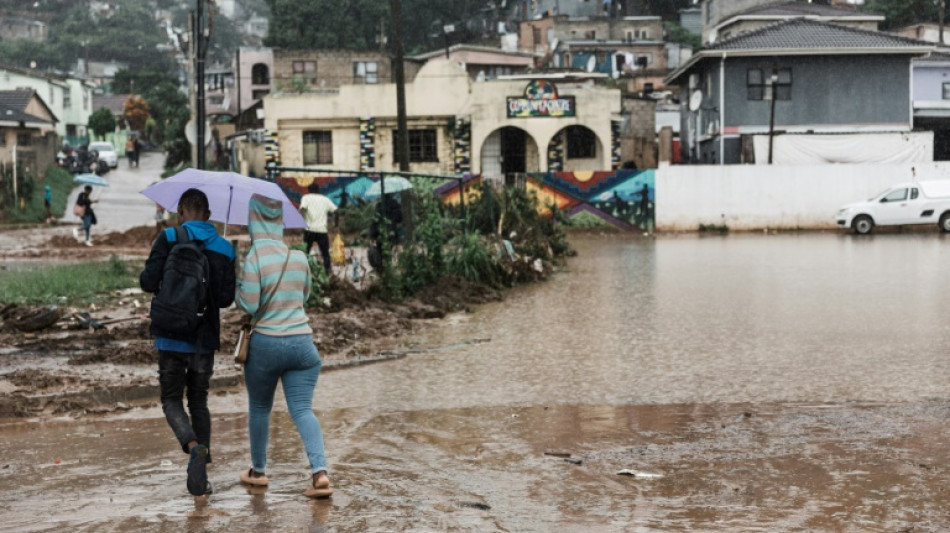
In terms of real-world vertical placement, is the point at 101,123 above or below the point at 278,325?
above

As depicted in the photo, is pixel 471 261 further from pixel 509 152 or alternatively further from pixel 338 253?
pixel 509 152

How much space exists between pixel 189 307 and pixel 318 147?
41.9 m

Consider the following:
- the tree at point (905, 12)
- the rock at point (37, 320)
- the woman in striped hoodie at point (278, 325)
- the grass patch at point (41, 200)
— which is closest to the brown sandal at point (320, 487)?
the woman in striped hoodie at point (278, 325)

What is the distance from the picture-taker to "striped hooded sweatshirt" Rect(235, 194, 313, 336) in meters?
6.79

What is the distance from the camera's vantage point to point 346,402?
10.5 metres

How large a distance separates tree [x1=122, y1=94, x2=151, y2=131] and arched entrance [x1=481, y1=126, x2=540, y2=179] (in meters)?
54.6

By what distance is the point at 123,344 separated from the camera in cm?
1292

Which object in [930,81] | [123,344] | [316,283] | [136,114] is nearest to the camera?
[123,344]

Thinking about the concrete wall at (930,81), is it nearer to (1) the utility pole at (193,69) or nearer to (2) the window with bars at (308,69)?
(2) the window with bars at (308,69)

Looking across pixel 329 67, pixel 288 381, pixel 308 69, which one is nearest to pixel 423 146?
pixel 308 69

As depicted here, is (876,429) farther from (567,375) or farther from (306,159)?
(306,159)

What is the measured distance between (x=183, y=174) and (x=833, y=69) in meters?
42.4

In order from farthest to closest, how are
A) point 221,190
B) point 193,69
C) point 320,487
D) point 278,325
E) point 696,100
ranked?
1. point 696,100
2. point 193,69
3. point 221,190
4. point 278,325
5. point 320,487

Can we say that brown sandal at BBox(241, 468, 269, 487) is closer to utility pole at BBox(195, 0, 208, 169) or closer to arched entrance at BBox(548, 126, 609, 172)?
utility pole at BBox(195, 0, 208, 169)
